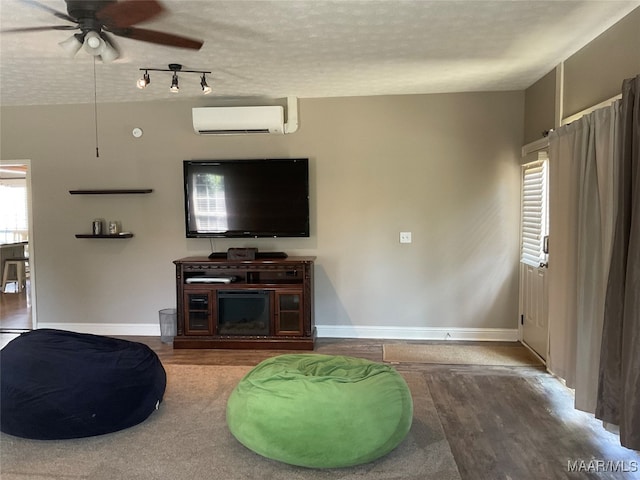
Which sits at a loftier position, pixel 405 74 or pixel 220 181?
pixel 405 74

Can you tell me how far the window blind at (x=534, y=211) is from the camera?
4016 millimetres

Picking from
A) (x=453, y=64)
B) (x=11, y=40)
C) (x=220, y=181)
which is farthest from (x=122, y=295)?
(x=453, y=64)

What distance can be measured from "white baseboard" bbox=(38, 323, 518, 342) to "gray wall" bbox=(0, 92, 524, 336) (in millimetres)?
35

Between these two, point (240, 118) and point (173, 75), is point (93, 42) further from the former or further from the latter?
point (240, 118)

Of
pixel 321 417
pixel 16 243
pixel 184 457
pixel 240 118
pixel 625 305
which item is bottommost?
pixel 184 457

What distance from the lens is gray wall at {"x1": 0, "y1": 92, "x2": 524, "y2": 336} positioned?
4617 millimetres

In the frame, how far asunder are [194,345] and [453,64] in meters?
3.57

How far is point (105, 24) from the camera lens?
2.53 metres

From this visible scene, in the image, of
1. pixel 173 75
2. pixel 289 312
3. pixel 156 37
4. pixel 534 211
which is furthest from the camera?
pixel 289 312

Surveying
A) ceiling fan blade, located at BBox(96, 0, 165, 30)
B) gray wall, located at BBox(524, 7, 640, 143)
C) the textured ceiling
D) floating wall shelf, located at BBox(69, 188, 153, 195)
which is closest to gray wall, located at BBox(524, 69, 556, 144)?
gray wall, located at BBox(524, 7, 640, 143)

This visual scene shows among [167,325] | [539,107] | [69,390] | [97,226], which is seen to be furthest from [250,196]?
[539,107]

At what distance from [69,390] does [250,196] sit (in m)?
2.58

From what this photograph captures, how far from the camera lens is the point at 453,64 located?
3.67m

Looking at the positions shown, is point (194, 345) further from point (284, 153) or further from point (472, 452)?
point (472, 452)
